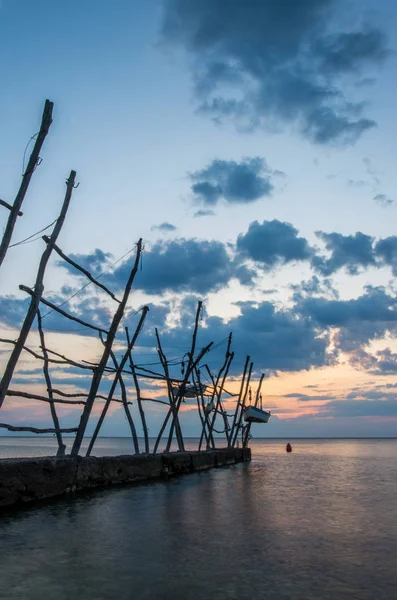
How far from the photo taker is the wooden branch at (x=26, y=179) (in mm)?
8594

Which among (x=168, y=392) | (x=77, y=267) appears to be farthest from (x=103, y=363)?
(x=168, y=392)

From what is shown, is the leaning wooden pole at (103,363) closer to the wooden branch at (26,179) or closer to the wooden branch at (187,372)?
the wooden branch at (26,179)

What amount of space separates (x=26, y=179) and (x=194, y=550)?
246 inches

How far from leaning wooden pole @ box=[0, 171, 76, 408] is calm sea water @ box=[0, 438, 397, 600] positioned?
6.77 ft

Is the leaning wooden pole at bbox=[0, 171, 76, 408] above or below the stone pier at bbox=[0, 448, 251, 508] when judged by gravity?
above

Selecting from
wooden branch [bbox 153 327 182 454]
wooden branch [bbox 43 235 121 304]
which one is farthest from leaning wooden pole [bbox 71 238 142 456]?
wooden branch [bbox 153 327 182 454]

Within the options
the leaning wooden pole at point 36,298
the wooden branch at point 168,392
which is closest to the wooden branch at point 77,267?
the leaning wooden pole at point 36,298

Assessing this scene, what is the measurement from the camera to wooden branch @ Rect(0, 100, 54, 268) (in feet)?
28.2

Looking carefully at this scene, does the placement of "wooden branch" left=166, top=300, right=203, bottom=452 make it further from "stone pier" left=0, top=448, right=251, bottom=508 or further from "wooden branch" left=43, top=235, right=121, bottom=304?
"wooden branch" left=43, top=235, right=121, bottom=304

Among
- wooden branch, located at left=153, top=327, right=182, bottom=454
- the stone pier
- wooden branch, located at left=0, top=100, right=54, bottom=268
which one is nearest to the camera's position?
wooden branch, located at left=0, top=100, right=54, bottom=268

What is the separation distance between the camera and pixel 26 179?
912cm

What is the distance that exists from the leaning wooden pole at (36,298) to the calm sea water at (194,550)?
206 centimetres

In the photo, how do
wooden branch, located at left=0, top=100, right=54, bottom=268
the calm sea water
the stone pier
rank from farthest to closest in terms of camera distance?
the stone pier, wooden branch, located at left=0, top=100, right=54, bottom=268, the calm sea water

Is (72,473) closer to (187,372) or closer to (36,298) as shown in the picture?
(36,298)
